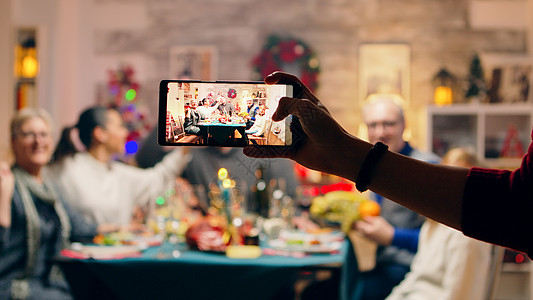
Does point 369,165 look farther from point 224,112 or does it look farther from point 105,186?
point 105,186

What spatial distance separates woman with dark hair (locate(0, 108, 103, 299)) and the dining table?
0.14 meters

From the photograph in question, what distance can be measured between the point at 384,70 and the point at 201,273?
2583mm

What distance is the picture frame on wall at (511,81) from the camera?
12.0 feet

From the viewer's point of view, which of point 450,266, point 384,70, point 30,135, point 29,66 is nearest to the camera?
point 450,266

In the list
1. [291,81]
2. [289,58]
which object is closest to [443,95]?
[289,58]

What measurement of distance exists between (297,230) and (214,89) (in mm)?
1838

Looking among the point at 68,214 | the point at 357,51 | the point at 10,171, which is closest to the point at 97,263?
the point at 68,214

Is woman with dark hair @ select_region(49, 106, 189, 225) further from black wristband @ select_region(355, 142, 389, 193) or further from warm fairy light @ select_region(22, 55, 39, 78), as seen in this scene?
black wristband @ select_region(355, 142, 389, 193)

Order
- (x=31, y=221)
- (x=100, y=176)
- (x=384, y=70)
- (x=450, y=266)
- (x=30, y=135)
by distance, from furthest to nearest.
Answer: (x=384, y=70), (x=100, y=176), (x=30, y=135), (x=31, y=221), (x=450, y=266)

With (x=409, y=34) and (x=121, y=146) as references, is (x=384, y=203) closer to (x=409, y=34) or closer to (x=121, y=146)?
(x=121, y=146)

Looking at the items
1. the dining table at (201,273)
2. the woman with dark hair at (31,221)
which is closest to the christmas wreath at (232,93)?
the dining table at (201,273)

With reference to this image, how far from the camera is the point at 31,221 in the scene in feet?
6.98

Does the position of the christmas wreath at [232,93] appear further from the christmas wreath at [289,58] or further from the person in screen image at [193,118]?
the christmas wreath at [289,58]

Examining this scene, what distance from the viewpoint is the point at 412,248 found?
218 centimetres
